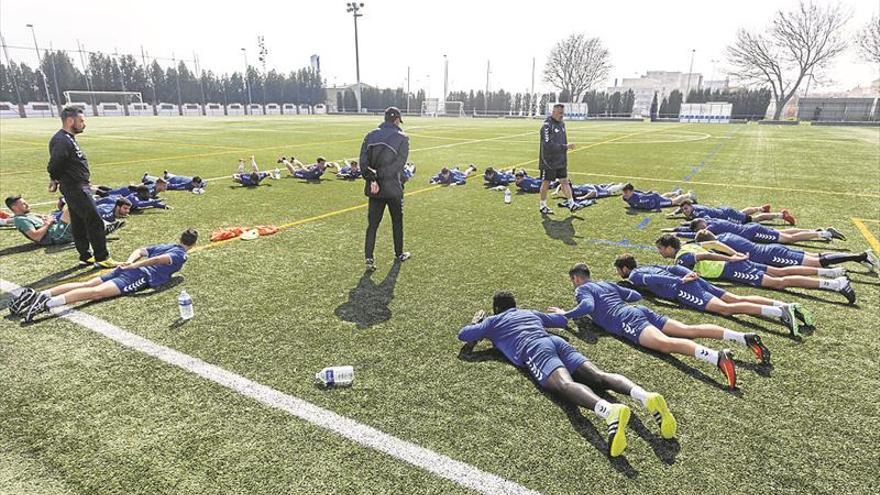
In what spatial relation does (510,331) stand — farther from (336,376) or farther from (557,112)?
Answer: (557,112)

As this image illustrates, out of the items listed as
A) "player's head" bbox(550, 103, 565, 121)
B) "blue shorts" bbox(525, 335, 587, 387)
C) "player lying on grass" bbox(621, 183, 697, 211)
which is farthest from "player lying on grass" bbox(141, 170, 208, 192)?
"blue shorts" bbox(525, 335, 587, 387)

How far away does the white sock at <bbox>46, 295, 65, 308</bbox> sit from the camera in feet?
17.4

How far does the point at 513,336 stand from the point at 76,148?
657cm

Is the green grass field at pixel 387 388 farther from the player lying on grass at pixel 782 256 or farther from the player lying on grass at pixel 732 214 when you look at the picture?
the player lying on grass at pixel 732 214

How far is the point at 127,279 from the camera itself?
586cm

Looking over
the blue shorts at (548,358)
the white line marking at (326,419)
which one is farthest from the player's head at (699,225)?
the white line marking at (326,419)

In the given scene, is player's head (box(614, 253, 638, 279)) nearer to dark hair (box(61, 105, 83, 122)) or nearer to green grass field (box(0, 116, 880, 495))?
green grass field (box(0, 116, 880, 495))

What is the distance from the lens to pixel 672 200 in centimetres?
1100

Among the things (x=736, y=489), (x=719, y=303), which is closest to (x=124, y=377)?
(x=736, y=489)

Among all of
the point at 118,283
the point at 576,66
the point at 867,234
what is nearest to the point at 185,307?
the point at 118,283

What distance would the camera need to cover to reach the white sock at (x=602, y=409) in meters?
3.42

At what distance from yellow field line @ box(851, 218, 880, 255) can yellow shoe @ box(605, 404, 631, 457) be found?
8013 millimetres

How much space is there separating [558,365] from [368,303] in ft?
8.86

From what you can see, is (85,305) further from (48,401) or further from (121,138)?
(121,138)
